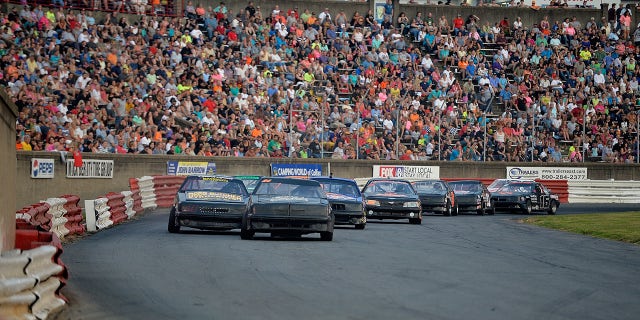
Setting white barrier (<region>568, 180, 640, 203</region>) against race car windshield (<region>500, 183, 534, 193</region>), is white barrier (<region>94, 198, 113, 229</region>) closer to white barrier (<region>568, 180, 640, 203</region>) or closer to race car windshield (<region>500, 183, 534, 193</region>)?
race car windshield (<region>500, 183, 534, 193</region>)

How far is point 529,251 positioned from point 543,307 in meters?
8.84

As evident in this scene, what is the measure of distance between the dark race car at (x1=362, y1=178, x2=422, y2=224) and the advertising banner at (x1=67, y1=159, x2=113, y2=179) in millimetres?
9845

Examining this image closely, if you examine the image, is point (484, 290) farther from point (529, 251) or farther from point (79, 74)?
point (79, 74)

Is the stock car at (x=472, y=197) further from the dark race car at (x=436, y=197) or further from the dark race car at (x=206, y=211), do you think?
Result: the dark race car at (x=206, y=211)

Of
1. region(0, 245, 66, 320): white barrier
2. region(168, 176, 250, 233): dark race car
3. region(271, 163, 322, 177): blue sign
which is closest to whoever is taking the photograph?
region(0, 245, 66, 320): white barrier

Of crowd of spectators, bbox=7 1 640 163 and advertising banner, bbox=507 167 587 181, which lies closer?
crowd of spectators, bbox=7 1 640 163

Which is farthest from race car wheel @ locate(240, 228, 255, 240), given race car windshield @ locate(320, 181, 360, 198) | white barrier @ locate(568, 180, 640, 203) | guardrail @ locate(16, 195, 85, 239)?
white barrier @ locate(568, 180, 640, 203)

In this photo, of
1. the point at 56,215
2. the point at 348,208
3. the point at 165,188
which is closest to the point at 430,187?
the point at 165,188

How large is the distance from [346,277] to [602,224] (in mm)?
17249

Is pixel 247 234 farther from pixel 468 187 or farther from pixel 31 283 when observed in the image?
pixel 468 187

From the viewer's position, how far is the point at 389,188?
103 ft

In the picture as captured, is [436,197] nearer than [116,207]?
No

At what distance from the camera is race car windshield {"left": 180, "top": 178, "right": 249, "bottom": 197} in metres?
24.3

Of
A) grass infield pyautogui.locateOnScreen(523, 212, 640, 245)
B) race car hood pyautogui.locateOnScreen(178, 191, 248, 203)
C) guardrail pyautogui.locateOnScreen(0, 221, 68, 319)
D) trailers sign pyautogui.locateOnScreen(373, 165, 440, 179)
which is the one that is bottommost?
grass infield pyautogui.locateOnScreen(523, 212, 640, 245)
